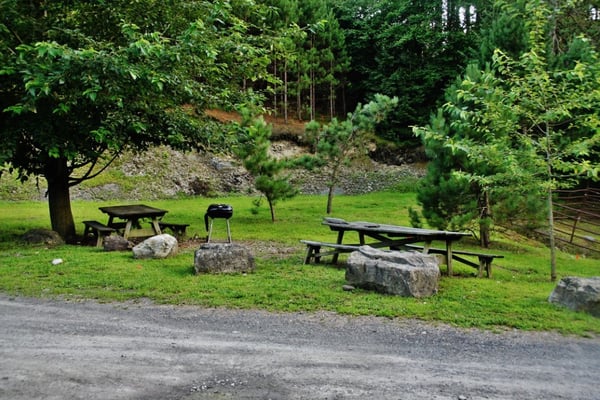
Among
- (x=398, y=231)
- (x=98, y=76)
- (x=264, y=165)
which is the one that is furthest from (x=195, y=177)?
(x=398, y=231)

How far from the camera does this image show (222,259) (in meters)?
6.96

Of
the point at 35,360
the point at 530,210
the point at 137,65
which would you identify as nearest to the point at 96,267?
the point at 137,65

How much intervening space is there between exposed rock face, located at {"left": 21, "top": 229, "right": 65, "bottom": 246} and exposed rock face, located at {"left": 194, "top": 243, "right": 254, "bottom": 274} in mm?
4389

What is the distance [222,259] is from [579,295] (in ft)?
15.6

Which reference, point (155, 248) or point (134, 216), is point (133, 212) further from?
point (155, 248)

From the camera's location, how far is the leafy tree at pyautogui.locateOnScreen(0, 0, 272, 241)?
653 centimetres

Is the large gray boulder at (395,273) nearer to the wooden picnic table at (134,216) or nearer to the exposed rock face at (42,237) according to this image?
the wooden picnic table at (134,216)

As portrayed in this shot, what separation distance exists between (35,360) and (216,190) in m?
19.5

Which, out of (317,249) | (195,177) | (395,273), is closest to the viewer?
(395,273)

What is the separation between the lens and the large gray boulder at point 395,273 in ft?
19.3

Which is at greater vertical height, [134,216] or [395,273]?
[134,216]

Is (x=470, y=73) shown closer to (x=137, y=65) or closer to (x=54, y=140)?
(x=137, y=65)

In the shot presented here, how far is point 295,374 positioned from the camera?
3545 millimetres


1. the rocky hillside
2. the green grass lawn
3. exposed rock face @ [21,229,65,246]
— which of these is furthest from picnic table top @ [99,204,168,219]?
the rocky hillside
